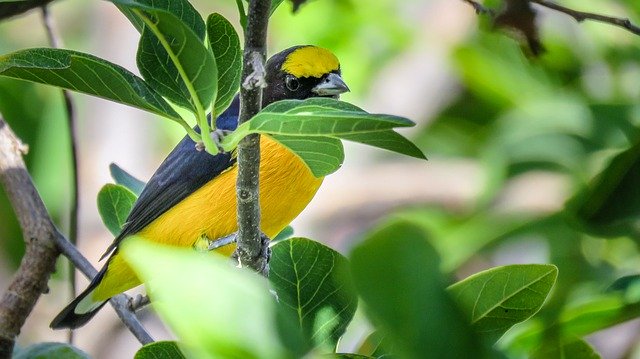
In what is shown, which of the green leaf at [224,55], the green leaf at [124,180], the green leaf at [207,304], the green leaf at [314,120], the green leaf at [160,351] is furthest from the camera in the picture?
the green leaf at [124,180]

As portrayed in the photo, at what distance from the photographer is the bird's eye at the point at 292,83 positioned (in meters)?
3.41

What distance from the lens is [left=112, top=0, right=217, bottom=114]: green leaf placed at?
4.81 ft

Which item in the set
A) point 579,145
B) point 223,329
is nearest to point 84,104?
point 579,145

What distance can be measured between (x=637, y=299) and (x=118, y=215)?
5.10 feet

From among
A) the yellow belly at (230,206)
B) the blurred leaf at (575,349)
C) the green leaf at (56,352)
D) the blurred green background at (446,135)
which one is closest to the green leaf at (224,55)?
the green leaf at (56,352)

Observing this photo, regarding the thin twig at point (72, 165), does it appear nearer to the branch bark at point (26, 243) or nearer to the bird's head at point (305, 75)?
the branch bark at point (26, 243)

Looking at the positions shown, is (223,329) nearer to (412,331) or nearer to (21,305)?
(412,331)

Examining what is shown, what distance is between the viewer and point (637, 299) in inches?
75.3

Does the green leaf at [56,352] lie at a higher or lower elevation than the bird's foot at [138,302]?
higher

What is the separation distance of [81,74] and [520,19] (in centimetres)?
70

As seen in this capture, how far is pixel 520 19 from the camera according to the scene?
154 centimetres

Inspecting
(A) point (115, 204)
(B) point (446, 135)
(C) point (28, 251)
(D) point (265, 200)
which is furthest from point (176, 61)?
(B) point (446, 135)

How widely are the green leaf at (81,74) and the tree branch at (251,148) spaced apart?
0.13m

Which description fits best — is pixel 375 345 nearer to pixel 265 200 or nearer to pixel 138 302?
pixel 138 302
